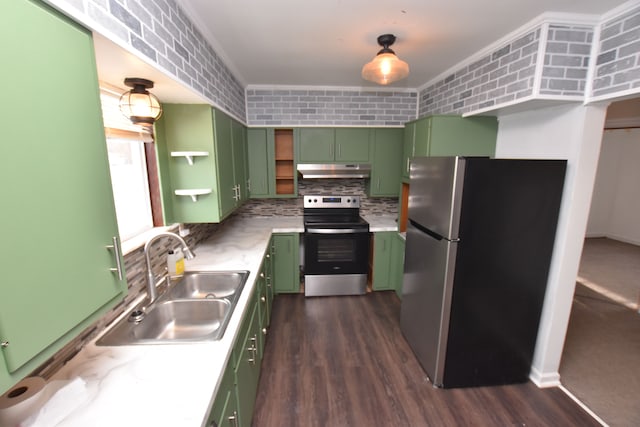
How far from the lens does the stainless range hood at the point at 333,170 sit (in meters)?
3.24

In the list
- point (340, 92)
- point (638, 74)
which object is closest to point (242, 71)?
point (340, 92)

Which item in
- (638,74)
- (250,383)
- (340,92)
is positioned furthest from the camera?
(340,92)

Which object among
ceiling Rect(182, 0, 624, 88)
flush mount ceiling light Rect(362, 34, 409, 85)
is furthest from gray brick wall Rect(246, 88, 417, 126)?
flush mount ceiling light Rect(362, 34, 409, 85)

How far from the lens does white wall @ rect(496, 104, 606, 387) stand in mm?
1742

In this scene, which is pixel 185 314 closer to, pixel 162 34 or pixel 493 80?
pixel 162 34

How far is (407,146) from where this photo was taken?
305 cm

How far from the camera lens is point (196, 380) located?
100cm

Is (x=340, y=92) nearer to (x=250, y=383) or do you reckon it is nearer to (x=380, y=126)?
(x=380, y=126)

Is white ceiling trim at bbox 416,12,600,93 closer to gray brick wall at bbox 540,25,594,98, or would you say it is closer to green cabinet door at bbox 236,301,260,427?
gray brick wall at bbox 540,25,594,98

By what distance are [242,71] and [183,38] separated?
4.22 feet

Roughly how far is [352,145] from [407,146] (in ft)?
2.10

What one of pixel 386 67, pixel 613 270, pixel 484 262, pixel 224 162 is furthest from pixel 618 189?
pixel 224 162

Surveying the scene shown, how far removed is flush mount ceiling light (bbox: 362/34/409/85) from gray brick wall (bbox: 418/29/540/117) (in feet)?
2.39

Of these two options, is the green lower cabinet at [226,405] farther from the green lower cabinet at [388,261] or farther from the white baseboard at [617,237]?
the white baseboard at [617,237]
